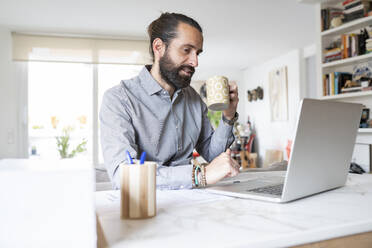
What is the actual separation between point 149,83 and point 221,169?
586mm

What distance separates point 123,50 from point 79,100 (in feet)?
3.49

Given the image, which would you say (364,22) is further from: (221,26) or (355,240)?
(355,240)

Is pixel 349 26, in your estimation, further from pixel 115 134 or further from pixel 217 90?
pixel 115 134

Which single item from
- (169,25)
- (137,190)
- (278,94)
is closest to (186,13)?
→ (169,25)

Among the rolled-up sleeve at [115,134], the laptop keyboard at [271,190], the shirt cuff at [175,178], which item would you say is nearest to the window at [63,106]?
the rolled-up sleeve at [115,134]

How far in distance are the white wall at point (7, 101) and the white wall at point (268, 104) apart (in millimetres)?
4281

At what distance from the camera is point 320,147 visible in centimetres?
89

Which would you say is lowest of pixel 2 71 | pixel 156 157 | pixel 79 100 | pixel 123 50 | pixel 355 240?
pixel 355 240

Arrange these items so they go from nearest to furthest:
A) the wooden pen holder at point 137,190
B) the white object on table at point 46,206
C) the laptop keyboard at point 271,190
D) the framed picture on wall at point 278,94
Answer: the white object on table at point 46,206 < the wooden pen holder at point 137,190 < the laptop keyboard at point 271,190 < the framed picture on wall at point 278,94

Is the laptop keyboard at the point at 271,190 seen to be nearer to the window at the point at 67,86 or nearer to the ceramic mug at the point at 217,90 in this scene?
the ceramic mug at the point at 217,90

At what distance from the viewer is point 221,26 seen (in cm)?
451

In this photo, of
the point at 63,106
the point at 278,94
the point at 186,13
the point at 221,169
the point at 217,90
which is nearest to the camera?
the point at 221,169

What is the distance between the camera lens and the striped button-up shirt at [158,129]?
1.13m

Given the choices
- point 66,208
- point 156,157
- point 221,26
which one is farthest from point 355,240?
point 221,26
